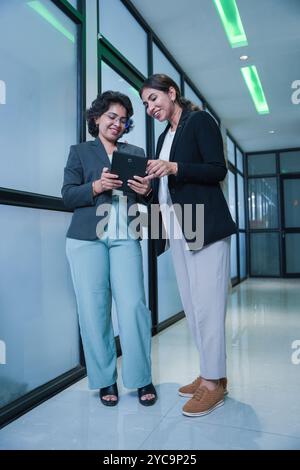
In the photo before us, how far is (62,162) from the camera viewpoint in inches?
83.2

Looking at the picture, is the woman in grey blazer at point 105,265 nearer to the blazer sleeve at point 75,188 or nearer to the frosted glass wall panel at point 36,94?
the blazer sleeve at point 75,188

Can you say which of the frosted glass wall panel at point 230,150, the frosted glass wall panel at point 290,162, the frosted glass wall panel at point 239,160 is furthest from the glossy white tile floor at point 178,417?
the frosted glass wall panel at point 290,162

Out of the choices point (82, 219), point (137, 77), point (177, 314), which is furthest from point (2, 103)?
point (177, 314)

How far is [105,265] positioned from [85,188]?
369mm

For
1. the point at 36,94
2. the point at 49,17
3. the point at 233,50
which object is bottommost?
the point at 36,94

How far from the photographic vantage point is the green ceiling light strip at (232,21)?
3.21 m

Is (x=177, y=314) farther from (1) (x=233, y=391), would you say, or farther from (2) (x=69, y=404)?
(2) (x=69, y=404)

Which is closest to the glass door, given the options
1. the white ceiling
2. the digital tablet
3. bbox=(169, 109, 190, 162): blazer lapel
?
the white ceiling

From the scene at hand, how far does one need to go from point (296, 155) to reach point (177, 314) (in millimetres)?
5903

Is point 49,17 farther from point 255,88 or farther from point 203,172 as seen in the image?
point 255,88

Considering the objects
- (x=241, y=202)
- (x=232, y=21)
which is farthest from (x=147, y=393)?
(x=241, y=202)

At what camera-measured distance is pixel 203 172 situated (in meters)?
1.57

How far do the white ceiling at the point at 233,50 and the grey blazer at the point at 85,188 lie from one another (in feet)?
6.44

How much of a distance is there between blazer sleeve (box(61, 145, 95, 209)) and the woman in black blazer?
0.99 feet
